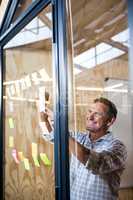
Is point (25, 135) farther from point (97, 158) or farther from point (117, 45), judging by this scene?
point (117, 45)

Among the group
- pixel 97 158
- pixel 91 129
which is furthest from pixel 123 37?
pixel 97 158

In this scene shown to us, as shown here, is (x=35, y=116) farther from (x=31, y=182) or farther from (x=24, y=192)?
(x=24, y=192)

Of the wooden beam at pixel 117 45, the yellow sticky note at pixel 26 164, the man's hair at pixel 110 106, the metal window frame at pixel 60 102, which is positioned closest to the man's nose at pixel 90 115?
the man's hair at pixel 110 106

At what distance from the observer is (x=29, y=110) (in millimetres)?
2861

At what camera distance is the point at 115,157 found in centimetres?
169

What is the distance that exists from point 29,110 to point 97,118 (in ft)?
3.71

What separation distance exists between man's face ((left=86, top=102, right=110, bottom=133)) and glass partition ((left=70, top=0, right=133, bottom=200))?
1.6 inches

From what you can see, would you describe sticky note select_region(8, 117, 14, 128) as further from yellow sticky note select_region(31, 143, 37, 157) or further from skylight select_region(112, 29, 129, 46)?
skylight select_region(112, 29, 129, 46)

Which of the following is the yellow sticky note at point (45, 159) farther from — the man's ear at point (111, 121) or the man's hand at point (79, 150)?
the man's ear at point (111, 121)

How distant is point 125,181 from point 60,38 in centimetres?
A: 121

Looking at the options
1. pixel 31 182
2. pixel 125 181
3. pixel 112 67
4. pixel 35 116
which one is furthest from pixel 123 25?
pixel 31 182

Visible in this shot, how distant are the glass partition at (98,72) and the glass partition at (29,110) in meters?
0.37

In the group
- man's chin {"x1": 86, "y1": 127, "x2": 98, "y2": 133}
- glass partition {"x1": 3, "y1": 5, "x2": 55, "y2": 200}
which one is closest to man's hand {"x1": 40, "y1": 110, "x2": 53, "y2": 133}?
glass partition {"x1": 3, "y1": 5, "x2": 55, "y2": 200}

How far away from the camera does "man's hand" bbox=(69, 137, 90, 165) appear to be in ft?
6.41
